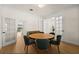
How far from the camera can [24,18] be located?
2.13m

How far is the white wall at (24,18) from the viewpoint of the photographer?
202 cm

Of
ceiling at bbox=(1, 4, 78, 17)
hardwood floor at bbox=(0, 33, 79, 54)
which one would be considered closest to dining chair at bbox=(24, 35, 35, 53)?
hardwood floor at bbox=(0, 33, 79, 54)

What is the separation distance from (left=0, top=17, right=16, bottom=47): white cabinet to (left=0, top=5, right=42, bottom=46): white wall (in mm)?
120

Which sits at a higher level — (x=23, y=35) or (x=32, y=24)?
(x=32, y=24)

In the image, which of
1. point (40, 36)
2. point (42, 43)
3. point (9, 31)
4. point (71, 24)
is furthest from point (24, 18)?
point (71, 24)

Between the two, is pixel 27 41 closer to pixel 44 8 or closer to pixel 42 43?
pixel 42 43

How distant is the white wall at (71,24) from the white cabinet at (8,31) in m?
1.13

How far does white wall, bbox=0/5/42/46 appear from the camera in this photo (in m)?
2.02

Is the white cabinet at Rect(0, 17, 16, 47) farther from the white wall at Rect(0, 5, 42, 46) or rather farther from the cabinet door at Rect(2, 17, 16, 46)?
the white wall at Rect(0, 5, 42, 46)

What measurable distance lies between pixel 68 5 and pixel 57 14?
1.05 feet

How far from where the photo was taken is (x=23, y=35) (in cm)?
209

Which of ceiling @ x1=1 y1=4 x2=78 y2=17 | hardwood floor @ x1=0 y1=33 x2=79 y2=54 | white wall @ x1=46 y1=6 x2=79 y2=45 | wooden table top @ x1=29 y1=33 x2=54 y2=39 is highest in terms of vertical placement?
ceiling @ x1=1 y1=4 x2=78 y2=17
